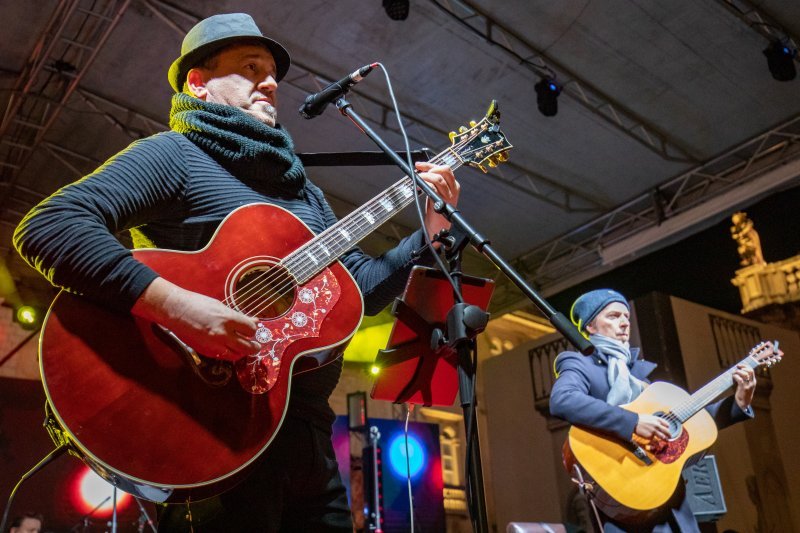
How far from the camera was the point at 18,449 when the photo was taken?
9.65 meters

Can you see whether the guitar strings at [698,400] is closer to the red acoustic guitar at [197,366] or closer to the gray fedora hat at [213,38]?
the red acoustic guitar at [197,366]

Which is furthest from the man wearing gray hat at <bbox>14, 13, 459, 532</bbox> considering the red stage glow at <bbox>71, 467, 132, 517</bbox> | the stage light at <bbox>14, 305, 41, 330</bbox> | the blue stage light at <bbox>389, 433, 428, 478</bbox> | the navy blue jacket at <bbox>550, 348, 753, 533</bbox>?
the blue stage light at <bbox>389, 433, 428, 478</bbox>

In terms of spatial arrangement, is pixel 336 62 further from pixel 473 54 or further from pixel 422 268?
pixel 422 268

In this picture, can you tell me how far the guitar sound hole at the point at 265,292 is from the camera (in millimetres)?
1824

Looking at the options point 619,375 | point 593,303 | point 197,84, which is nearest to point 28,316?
point 593,303

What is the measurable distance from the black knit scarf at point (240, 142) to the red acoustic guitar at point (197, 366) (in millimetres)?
160

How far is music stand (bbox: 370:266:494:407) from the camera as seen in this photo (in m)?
1.98

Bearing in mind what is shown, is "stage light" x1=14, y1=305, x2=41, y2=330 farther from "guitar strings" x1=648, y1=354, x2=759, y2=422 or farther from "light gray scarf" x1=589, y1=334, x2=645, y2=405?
"guitar strings" x1=648, y1=354, x2=759, y2=422

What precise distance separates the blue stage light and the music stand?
10.4 meters

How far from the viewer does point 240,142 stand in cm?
199

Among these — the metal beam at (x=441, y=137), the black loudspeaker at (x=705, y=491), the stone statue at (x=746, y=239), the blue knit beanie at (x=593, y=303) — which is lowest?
the black loudspeaker at (x=705, y=491)

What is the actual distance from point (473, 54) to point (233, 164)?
6.92 meters

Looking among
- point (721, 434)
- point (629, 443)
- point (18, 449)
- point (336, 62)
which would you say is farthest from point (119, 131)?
point (721, 434)

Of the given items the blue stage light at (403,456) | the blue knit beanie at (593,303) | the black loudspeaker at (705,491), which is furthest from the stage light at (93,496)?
the black loudspeaker at (705,491)
